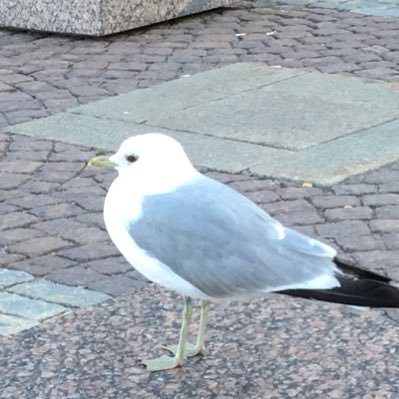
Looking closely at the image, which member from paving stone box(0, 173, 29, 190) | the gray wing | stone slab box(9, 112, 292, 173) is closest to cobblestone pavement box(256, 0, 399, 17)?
stone slab box(9, 112, 292, 173)

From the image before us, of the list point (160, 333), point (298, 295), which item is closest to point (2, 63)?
point (160, 333)

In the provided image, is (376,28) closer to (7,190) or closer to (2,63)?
(2,63)

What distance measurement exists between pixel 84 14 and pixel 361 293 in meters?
5.92

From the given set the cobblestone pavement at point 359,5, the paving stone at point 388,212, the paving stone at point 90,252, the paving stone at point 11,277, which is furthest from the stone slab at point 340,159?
the cobblestone pavement at point 359,5

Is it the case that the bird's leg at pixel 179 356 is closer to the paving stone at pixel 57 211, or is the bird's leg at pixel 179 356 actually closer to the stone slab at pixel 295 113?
the paving stone at pixel 57 211

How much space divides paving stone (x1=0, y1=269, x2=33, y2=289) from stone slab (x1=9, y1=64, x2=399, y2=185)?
5.04ft

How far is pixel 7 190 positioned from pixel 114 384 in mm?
2194

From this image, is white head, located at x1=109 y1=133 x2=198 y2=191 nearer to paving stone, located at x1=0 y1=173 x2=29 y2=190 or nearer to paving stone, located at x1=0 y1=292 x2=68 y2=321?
paving stone, located at x1=0 y1=292 x2=68 y2=321

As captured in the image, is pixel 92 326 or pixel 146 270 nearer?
pixel 146 270

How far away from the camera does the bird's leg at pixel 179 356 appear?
4.39 metres

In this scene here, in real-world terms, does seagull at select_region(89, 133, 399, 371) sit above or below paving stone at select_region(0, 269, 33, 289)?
above

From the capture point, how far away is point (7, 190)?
20.6 feet

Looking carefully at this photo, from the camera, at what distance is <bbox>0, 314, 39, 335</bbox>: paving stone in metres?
4.72

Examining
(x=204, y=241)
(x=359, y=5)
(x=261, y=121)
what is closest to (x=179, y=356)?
(x=204, y=241)
